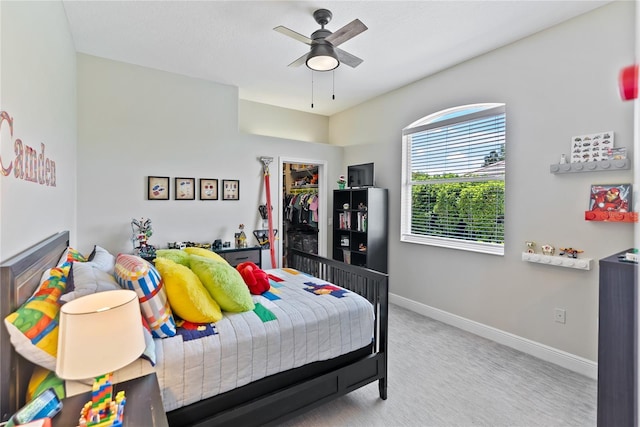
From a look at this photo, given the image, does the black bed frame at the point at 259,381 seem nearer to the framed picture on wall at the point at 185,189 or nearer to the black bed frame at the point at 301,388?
the black bed frame at the point at 301,388

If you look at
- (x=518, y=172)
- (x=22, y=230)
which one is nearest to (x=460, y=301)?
(x=518, y=172)

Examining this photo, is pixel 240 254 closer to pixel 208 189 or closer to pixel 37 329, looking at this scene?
pixel 208 189

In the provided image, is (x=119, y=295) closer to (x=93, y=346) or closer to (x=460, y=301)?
(x=93, y=346)

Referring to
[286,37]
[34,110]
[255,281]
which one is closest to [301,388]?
[255,281]

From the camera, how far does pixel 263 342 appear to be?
1666mm

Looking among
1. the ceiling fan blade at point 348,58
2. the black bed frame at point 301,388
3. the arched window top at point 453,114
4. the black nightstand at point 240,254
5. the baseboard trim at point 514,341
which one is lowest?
the baseboard trim at point 514,341

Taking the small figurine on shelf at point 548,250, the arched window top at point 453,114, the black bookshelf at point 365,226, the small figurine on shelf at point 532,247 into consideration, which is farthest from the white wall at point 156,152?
the small figurine on shelf at point 548,250

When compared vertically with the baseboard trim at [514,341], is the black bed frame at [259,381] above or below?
above

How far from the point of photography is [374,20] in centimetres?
259

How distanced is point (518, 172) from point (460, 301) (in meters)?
1.50

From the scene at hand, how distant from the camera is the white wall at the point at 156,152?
3295 mm

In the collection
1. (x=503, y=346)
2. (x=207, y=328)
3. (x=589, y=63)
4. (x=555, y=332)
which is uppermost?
(x=589, y=63)

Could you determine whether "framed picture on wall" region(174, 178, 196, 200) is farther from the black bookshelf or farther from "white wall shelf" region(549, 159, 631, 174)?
"white wall shelf" region(549, 159, 631, 174)

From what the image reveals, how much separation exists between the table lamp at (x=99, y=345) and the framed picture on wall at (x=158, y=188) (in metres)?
2.86
